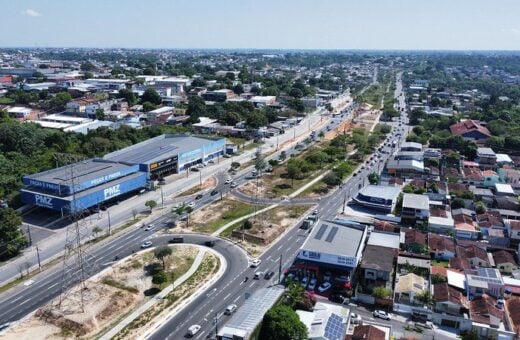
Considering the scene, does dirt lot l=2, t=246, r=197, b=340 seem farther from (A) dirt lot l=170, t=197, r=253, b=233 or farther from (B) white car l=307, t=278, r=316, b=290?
(B) white car l=307, t=278, r=316, b=290

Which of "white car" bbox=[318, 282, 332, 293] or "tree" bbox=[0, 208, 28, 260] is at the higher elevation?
"tree" bbox=[0, 208, 28, 260]

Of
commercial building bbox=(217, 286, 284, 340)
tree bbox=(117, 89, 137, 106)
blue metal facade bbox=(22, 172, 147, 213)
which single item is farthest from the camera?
tree bbox=(117, 89, 137, 106)

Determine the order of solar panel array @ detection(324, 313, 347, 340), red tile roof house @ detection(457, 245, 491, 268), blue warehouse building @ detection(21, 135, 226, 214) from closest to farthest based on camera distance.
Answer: solar panel array @ detection(324, 313, 347, 340)
red tile roof house @ detection(457, 245, 491, 268)
blue warehouse building @ detection(21, 135, 226, 214)

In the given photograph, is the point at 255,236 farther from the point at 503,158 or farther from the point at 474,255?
the point at 503,158

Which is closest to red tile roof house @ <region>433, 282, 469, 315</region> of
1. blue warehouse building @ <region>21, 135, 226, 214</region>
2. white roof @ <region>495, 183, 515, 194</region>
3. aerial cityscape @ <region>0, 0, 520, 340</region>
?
aerial cityscape @ <region>0, 0, 520, 340</region>

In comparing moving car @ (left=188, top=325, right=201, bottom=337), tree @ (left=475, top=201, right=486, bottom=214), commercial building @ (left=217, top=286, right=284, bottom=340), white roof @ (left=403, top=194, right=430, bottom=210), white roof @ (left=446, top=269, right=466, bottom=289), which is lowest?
moving car @ (left=188, top=325, right=201, bottom=337)

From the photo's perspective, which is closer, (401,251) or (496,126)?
(401,251)

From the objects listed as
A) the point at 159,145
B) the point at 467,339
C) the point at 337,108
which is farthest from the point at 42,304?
the point at 337,108

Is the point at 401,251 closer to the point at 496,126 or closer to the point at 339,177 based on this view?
the point at 339,177
